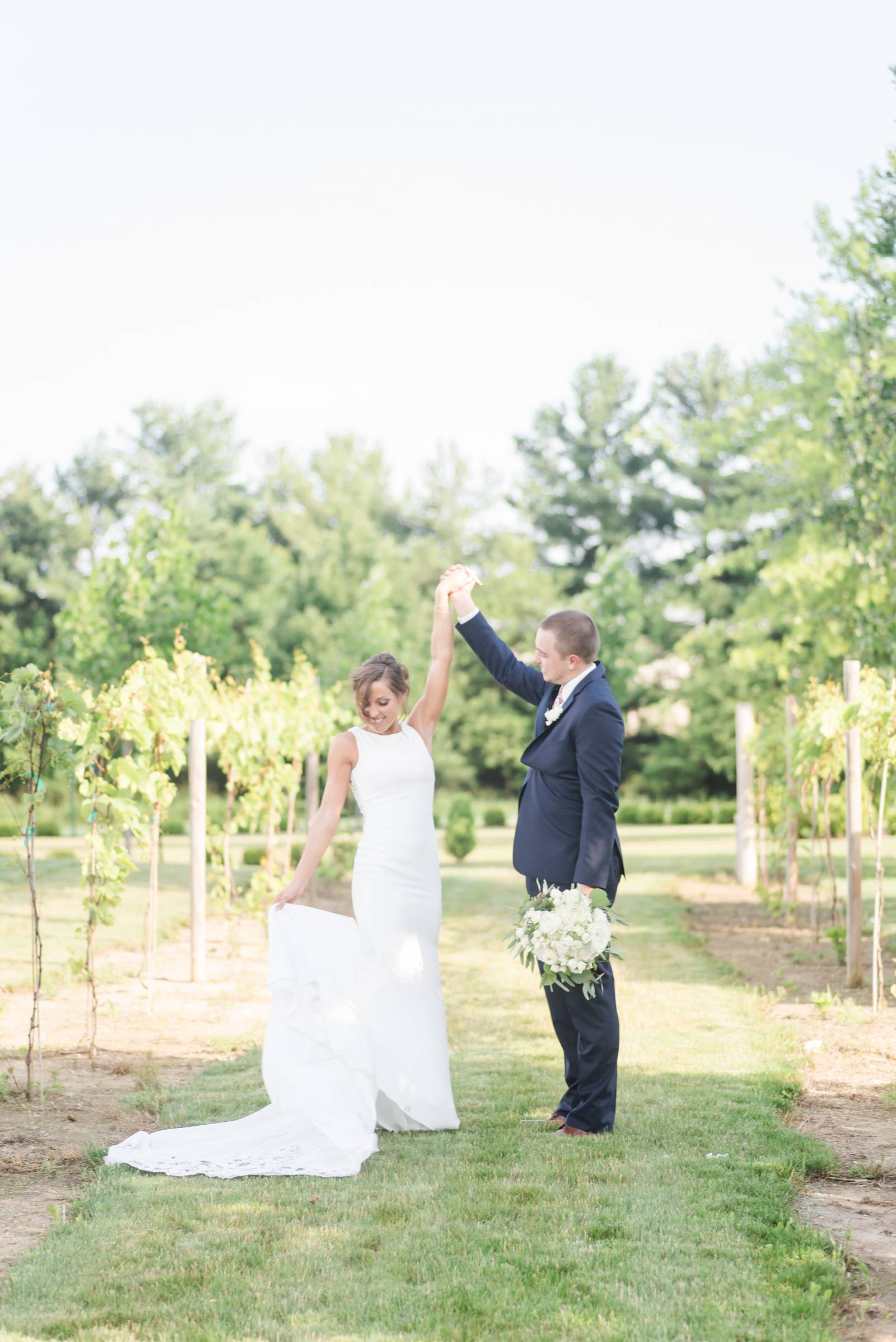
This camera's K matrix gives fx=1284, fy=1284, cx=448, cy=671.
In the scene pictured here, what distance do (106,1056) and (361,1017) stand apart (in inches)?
90.3

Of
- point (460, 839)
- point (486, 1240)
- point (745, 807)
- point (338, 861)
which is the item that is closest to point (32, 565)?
point (460, 839)

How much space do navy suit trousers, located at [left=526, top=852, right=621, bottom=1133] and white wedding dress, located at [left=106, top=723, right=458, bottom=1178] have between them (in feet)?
1.53

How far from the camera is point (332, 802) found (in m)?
5.10

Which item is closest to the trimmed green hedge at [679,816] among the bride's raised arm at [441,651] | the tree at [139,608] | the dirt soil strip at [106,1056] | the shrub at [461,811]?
the shrub at [461,811]

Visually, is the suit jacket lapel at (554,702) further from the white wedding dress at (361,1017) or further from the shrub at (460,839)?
the shrub at (460,839)

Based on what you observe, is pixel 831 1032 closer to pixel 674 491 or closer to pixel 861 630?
pixel 861 630

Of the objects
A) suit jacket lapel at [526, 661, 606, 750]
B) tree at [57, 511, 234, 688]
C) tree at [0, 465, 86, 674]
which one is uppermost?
tree at [0, 465, 86, 674]

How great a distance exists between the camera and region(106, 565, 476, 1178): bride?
4.63m

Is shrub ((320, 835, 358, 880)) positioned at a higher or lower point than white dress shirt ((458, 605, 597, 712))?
lower

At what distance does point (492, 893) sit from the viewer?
1488 centimetres

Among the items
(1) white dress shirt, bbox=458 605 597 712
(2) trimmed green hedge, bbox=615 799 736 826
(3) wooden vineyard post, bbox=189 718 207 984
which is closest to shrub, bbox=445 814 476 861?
(3) wooden vineyard post, bbox=189 718 207 984

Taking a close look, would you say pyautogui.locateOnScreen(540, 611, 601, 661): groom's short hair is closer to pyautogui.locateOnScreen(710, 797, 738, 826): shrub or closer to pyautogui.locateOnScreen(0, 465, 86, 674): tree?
pyautogui.locateOnScreen(710, 797, 738, 826): shrub

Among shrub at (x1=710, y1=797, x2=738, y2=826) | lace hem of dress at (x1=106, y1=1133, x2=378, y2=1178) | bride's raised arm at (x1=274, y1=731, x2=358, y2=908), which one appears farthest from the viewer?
shrub at (x1=710, y1=797, x2=738, y2=826)

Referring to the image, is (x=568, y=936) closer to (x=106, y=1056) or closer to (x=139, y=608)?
(x=106, y=1056)
